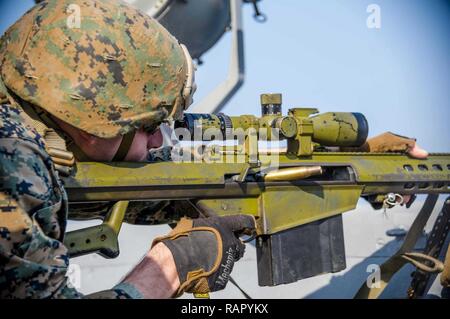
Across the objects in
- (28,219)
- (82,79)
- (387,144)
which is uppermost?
(82,79)

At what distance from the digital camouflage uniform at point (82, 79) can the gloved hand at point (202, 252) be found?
276 mm

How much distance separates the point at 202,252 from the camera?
94.6 inches

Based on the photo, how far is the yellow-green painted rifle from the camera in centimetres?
270

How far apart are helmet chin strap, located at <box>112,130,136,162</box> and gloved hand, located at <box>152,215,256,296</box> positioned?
38 centimetres

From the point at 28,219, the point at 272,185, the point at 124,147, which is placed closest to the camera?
the point at 28,219

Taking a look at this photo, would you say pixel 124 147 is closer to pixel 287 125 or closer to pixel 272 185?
pixel 272 185

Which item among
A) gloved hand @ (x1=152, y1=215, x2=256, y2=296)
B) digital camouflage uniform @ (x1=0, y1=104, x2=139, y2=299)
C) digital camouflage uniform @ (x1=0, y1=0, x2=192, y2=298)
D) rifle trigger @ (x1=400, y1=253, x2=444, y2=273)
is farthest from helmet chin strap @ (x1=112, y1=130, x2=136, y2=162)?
rifle trigger @ (x1=400, y1=253, x2=444, y2=273)

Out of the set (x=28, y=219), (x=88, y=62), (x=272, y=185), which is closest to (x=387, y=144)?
(x=272, y=185)

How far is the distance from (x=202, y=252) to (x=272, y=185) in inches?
30.2

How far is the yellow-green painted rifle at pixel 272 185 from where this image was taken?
270cm

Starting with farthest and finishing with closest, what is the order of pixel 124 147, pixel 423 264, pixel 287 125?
pixel 423 264, pixel 287 125, pixel 124 147

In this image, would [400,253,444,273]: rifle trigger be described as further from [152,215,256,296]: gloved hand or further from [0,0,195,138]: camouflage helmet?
[0,0,195,138]: camouflage helmet

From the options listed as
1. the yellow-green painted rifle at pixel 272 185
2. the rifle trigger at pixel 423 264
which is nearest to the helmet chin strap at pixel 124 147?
the yellow-green painted rifle at pixel 272 185

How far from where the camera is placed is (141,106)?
2.48m
